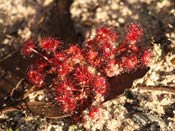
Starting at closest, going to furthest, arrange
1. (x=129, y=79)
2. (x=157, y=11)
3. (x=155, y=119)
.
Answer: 1. (x=155, y=119)
2. (x=129, y=79)
3. (x=157, y=11)

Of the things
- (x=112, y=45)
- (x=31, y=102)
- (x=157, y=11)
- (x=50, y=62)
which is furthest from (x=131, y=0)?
(x=31, y=102)

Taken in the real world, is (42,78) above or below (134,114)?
above

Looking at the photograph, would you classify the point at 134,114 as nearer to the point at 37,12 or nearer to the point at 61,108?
the point at 61,108

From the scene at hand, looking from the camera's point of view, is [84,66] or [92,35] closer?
[84,66]

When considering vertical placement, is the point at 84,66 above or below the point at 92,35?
below

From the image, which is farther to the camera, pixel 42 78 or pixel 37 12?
pixel 37 12

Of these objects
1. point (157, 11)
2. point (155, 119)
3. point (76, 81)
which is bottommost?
point (155, 119)

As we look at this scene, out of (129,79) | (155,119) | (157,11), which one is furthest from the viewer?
(157,11)
